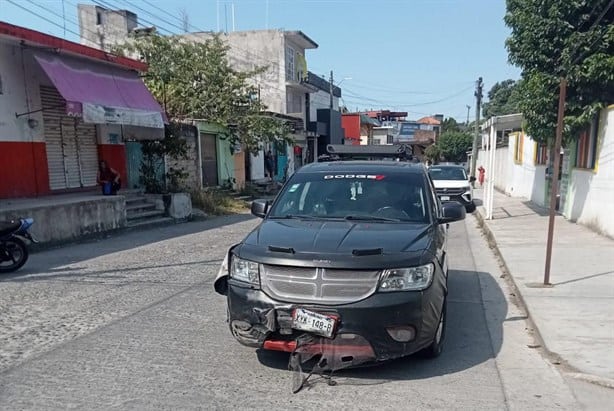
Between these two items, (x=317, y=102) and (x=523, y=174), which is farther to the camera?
(x=317, y=102)

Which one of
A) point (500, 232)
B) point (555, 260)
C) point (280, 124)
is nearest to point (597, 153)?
point (500, 232)

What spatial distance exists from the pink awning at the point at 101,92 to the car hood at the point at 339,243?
9.17 meters

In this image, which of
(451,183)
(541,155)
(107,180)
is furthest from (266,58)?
(107,180)

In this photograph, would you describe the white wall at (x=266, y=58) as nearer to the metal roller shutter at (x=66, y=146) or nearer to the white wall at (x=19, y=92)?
the metal roller shutter at (x=66, y=146)

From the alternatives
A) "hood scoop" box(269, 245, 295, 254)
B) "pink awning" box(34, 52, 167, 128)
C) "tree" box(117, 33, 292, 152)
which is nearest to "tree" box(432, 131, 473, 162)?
"tree" box(117, 33, 292, 152)

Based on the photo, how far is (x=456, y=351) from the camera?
4633mm

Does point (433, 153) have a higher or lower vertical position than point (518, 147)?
lower

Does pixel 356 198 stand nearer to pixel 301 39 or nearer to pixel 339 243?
pixel 339 243

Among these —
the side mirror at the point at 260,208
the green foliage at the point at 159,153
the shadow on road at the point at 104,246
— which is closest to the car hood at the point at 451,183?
the shadow on road at the point at 104,246

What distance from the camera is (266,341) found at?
388 cm

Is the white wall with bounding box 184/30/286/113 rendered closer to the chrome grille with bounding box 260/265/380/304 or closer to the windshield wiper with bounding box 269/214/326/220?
the windshield wiper with bounding box 269/214/326/220

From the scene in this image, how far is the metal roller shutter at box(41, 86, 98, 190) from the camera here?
13.0 m

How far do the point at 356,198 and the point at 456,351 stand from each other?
5.76ft

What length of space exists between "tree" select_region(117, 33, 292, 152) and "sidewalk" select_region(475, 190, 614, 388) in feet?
37.8
